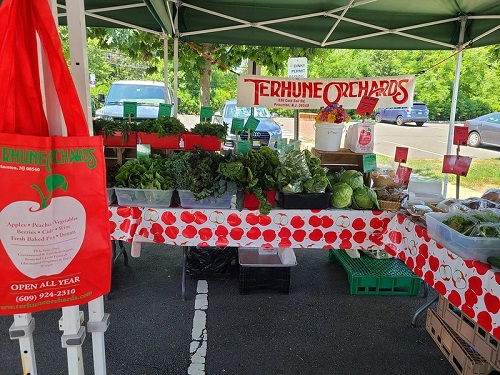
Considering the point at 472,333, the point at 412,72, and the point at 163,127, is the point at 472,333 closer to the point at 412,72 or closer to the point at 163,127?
the point at 163,127

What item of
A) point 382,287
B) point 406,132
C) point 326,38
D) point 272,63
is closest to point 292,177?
point 382,287

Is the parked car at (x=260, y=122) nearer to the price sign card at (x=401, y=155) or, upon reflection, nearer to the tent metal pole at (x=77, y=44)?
the price sign card at (x=401, y=155)

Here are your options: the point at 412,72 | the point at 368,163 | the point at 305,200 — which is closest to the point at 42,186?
the point at 305,200

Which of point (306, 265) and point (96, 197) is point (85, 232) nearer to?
point (96, 197)

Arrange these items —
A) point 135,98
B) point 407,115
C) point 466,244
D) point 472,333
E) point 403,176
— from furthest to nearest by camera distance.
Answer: point 407,115 → point 135,98 → point 403,176 → point 472,333 → point 466,244

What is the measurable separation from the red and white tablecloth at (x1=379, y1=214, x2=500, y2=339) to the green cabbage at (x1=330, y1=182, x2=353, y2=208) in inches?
15.3

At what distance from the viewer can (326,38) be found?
15.7 feet

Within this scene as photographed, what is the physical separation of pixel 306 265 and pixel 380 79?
2.97 m

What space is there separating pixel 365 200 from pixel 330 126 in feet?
2.54

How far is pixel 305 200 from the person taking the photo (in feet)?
9.59

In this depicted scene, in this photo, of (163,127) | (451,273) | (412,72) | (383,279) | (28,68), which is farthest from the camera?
(412,72)

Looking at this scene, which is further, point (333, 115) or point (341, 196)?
point (333, 115)

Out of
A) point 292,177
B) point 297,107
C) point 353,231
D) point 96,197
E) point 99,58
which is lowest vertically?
point 353,231

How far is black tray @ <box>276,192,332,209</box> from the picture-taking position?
2906 millimetres
